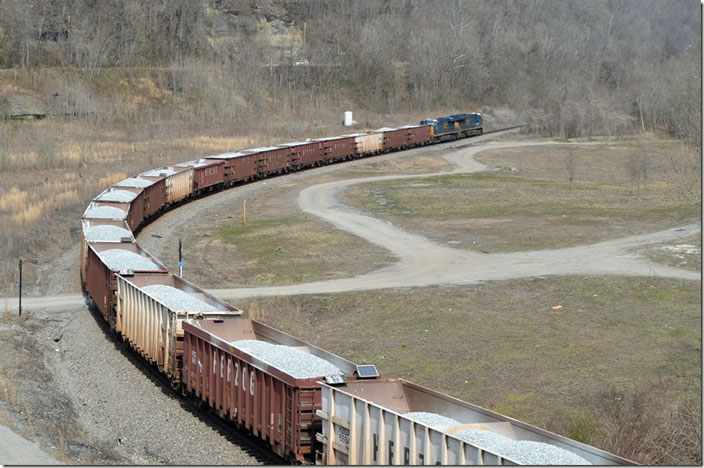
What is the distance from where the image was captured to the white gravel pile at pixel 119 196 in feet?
158

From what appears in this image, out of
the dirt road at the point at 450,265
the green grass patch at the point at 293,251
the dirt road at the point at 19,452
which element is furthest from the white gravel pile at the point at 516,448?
the green grass patch at the point at 293,251

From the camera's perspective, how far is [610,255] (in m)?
44.1

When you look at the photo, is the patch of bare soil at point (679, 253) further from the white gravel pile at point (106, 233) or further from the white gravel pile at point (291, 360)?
the white gravel pile at point (291, 360)

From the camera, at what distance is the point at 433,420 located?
1681 centimetres

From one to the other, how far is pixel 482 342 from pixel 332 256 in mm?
15441

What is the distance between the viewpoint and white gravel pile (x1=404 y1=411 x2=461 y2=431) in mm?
16406

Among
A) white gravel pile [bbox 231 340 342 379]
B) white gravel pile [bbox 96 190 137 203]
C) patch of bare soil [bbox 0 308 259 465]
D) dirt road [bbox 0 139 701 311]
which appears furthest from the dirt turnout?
white gravel pile [bbox 231 340 342 379]

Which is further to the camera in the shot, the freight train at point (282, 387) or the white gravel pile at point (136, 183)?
the white gravel pile at point (136, 183)

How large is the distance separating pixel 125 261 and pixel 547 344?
579 inches

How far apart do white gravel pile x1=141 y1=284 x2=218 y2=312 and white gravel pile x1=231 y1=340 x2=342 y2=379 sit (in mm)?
3535

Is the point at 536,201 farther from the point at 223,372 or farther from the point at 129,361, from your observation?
the point at 223,372

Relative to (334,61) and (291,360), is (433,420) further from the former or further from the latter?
Result: (334,61)

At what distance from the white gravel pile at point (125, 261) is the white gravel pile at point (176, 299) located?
2648 millimetres

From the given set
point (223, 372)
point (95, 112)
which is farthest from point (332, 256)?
point (95, 112)
